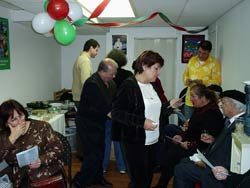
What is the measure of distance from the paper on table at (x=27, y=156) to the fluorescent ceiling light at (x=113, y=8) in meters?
1.85

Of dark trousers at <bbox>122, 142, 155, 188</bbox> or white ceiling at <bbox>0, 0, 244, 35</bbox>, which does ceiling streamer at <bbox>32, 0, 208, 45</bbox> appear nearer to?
white ceiling at <bbox>0, 0, 244, 35</bbox>

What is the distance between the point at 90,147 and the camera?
2.81 meters

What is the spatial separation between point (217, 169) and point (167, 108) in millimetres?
620

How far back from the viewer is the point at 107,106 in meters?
2.72

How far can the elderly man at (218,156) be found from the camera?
2.06 metres

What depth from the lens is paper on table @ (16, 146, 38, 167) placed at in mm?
1908

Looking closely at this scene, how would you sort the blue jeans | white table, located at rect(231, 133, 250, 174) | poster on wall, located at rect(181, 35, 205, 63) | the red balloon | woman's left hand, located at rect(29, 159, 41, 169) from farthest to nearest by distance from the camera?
poster on wall, located at rect(181, 35, 205, 63), the blue jeans, the red balloon, woman's left hand, located at rect(29, 159, 41, 169), white table, located at rect(231, 133, 250, 174)

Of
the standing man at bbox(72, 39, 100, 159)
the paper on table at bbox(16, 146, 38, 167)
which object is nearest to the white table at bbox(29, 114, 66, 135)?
the standing man at bbox(72, 39, 100, 159)

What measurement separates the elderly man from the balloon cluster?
1.50 metres

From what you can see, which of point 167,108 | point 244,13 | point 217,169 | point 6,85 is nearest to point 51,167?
point 167,108

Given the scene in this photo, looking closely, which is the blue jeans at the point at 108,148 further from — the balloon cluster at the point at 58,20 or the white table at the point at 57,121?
the balloon cluster at the point at 58,20

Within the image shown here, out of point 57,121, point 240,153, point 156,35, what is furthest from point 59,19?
point 156,35

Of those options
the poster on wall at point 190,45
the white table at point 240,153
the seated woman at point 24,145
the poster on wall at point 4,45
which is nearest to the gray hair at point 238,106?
the white table at point 240,153

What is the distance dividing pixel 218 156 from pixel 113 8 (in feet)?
8.03
